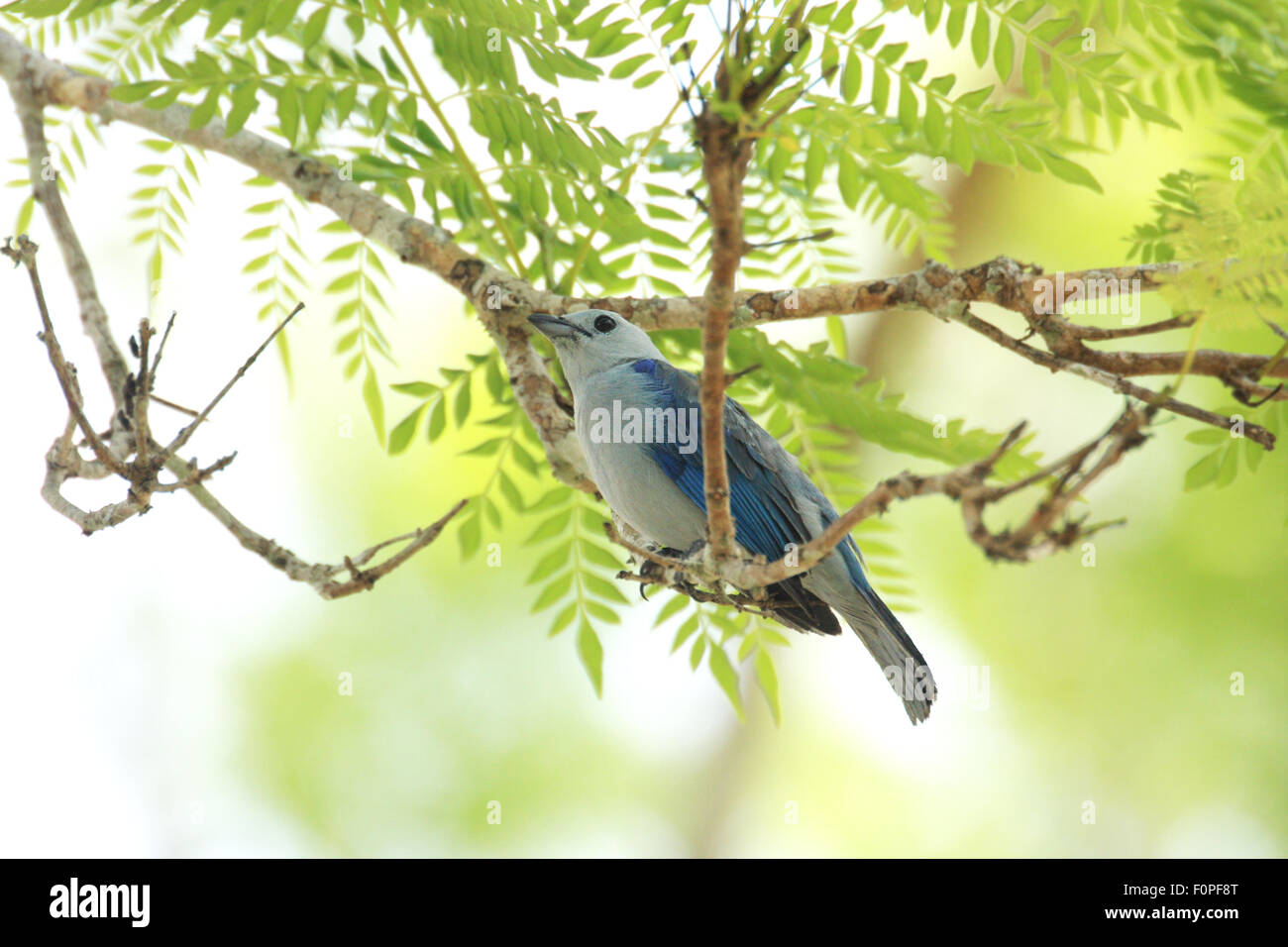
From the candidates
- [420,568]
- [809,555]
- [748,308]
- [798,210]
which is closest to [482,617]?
[420,568]

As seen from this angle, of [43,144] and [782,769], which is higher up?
[43,144]

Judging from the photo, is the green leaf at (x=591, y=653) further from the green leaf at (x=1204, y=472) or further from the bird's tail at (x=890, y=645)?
the green leaf at (x=1204, y=472)

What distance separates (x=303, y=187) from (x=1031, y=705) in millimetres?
8183

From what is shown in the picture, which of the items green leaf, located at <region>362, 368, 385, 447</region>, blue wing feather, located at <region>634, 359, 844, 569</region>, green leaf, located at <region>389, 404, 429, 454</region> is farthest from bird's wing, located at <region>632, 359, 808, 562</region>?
green leaf, located at <region>362, 368, 385, 447</region>

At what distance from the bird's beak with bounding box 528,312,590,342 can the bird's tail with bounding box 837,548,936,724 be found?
1.48m

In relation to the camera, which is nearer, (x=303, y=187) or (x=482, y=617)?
(x=303, y=187)

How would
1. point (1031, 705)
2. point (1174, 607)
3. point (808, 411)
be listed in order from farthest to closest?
1. point (1031, 705)
2. point (1174, 607)
3. point (808, 411)

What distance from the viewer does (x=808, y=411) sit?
4.54 metres

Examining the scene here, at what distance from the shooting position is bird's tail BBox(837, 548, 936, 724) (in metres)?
3.91

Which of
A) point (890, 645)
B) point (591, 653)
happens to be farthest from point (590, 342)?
point (890, 645)

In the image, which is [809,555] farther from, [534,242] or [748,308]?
[534,242]

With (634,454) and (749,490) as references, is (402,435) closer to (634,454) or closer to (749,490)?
(634,454)

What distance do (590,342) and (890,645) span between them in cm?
181

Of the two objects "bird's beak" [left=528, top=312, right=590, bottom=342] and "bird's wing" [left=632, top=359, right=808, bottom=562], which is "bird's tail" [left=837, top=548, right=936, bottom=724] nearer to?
"bird's wing" [left=632, top=359, right=808, bottom=562]
